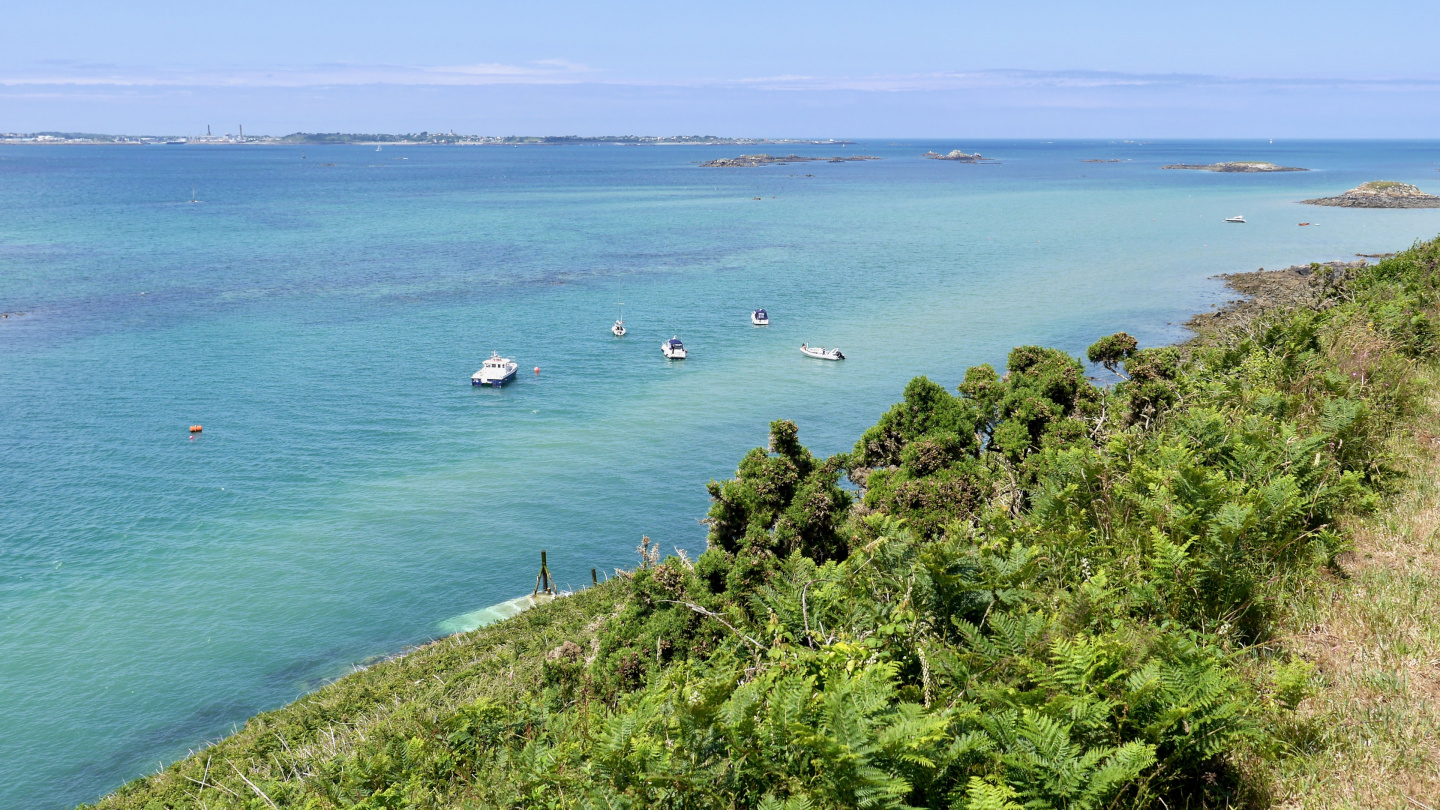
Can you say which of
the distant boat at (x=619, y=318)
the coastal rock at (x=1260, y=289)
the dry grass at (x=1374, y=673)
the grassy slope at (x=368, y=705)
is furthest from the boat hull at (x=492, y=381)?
the dry grass at (x=1374, y=673)

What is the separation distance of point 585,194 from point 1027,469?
Answer: 582 ft

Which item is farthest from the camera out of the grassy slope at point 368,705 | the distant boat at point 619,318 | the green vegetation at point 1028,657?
the distant boat at point 619,318

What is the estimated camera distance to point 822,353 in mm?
59062

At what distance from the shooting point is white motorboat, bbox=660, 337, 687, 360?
5997 centimetres

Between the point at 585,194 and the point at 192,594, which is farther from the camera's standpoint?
the point at 585,194

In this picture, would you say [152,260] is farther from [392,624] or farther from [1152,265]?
[1152,265]

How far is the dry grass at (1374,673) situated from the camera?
19.5 ft

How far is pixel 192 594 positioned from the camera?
32125 millimetres

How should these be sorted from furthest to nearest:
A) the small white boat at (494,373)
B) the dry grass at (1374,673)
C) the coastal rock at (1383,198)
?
the coastal rock at (1383,198), the small white boat at (494,373), the dry grass at (1374,673)

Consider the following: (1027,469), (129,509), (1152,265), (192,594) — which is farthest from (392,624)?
(1152,265)

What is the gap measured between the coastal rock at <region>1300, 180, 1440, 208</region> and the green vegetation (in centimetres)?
14662

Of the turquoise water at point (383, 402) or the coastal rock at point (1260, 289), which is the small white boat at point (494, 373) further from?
the coastal rock at point (1260, 289)

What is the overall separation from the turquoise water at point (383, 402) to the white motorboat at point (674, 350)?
83cm

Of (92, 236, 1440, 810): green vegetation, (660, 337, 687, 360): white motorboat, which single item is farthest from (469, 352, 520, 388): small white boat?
(92, 236, 1440, 810): green vegetation
